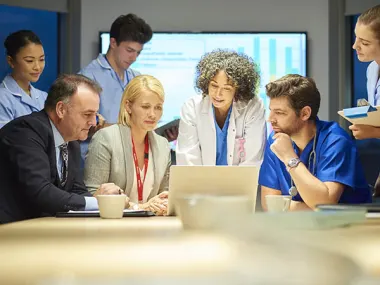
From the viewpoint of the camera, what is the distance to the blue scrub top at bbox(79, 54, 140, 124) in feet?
14.8

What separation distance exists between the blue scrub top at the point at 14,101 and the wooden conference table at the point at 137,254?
2915 mm

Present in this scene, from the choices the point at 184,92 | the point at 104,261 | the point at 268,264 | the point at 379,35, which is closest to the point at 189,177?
the point at 104,261

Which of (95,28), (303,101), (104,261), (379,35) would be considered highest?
(95,28)

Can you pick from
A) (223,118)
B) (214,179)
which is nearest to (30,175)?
(214,179)

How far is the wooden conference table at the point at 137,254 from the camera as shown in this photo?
770 mm

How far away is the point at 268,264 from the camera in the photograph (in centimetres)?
72

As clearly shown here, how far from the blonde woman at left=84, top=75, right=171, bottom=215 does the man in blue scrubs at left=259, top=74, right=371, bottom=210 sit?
519 millimetres

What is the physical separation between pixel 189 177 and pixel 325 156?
3.33 feet

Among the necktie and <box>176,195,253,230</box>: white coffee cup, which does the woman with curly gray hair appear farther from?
<box>176,195,253,230</box>: white coffee cup

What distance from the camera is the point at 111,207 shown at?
2152 millimetres

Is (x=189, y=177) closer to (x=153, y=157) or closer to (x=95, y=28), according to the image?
(x=153, y=157)

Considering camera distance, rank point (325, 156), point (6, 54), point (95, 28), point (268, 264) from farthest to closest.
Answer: point (95, 28), point (6, 54), point (325, 156), point (268, 264)

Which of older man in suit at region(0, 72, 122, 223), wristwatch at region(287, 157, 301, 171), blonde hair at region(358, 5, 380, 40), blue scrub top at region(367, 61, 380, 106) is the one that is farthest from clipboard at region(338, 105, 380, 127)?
older man in suit at region(0, 72, 122, 223)

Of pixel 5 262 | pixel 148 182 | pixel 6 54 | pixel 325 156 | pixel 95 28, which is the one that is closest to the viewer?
pixel 5 262
